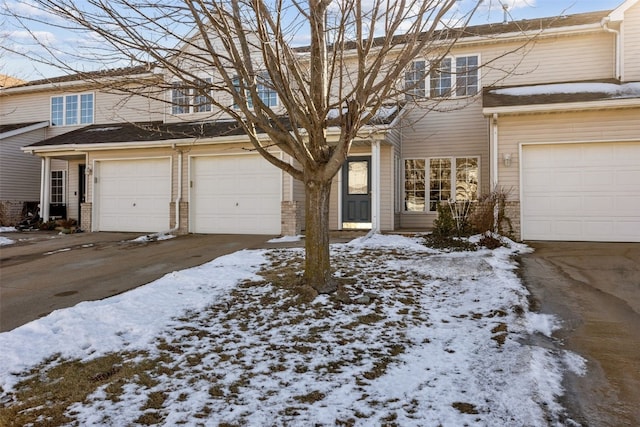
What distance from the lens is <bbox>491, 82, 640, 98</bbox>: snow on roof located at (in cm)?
901

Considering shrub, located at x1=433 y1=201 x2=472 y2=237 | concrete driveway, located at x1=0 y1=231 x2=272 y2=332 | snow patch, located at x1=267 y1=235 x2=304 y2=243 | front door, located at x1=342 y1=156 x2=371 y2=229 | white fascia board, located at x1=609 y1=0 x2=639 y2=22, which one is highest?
white fascia board, located at x1=609 y1=0 x2=639 y2=22

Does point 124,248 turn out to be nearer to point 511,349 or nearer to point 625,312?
point 511,349

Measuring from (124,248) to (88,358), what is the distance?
22.4 feet

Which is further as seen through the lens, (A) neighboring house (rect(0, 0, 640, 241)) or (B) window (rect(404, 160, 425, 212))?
(B) window (rect(404, 160, 425, 212))

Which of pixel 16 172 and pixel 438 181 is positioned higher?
pixel 16 172

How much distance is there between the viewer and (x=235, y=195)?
39.2 feet

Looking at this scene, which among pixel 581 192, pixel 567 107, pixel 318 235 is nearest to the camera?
pixel 318 235

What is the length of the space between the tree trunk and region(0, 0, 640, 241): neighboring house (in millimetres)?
3748

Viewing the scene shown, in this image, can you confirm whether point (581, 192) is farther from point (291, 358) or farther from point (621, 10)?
point (291, 358)

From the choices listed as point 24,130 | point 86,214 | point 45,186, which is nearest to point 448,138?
point 86,214

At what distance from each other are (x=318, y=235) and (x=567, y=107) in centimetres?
682

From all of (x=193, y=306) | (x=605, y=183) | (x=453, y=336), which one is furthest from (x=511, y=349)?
(x=605, y=183)

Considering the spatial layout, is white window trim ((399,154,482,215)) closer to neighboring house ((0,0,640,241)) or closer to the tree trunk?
neighboring house ((0,0,640,241))

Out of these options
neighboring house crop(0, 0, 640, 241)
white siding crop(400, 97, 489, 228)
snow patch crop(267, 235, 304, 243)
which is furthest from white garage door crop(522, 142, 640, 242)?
snow patch crop(267, 235, 304, 243)
